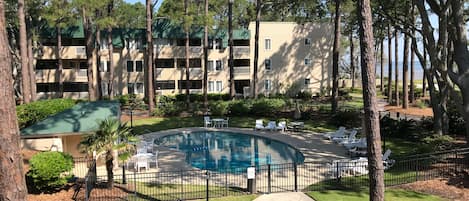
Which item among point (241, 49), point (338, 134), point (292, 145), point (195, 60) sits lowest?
point (292, 145)

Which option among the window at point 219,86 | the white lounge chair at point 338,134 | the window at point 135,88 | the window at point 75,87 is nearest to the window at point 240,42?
the window at point 219,86

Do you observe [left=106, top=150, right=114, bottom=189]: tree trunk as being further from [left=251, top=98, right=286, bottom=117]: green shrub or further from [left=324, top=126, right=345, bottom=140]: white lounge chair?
[left=251, top=98, right=286, bottom=117]: green shrub

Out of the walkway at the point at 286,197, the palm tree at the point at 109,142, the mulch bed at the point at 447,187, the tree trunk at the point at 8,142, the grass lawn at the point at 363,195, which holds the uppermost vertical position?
the tree trunk at the point at 8,142

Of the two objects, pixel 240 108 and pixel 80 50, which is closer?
pixel 240 108

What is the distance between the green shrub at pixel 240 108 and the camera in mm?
32438

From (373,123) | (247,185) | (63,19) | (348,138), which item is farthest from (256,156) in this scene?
(63,19)

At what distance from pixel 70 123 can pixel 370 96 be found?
13161 millimetres

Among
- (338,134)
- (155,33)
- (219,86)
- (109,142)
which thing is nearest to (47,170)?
(109,142)

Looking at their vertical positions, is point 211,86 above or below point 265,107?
above

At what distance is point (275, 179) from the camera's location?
15.1 metres

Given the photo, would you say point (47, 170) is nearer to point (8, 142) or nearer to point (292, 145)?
point (8, 142)

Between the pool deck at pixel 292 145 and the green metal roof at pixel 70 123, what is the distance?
3.41 meters

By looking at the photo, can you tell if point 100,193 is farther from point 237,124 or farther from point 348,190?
point 237,124

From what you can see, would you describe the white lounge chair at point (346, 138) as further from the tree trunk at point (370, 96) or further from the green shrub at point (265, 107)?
the tree trunk at point (370, 96)
